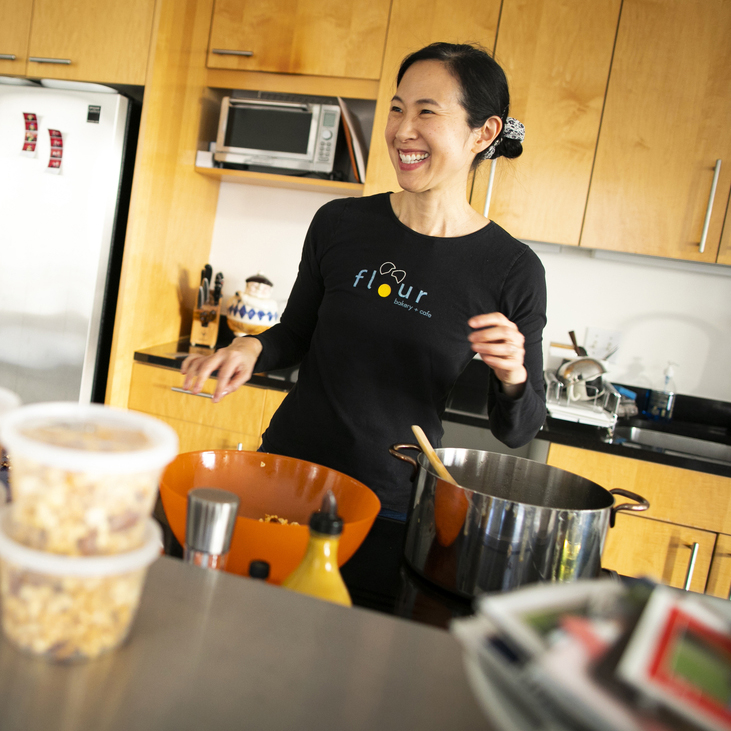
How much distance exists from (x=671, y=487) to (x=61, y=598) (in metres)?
1.80

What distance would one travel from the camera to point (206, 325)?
8.03 feet

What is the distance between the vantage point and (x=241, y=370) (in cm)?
95

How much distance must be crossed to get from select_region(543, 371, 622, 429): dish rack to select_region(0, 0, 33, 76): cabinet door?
84.7 inches

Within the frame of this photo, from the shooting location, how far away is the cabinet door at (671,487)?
179 cm

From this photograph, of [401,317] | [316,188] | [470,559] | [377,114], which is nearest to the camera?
[470,559]

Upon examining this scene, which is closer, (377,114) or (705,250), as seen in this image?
(705,250)

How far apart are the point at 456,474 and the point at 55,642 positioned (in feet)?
1.87

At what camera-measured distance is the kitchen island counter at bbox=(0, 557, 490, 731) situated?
1.13ft

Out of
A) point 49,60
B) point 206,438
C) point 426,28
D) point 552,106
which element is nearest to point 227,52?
point 49,60

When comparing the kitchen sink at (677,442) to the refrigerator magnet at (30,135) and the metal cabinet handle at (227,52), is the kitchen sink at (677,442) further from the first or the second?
the refrigerator magnet at (30,135)

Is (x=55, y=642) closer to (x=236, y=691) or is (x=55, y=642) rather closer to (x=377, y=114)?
(x=236, y=691)

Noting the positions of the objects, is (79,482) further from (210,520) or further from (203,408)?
(203,408)

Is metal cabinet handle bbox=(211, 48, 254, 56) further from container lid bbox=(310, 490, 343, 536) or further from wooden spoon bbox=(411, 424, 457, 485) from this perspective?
container lid bbox=(310, 490, 343, 536)

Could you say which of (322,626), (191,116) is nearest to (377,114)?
(191,116)
